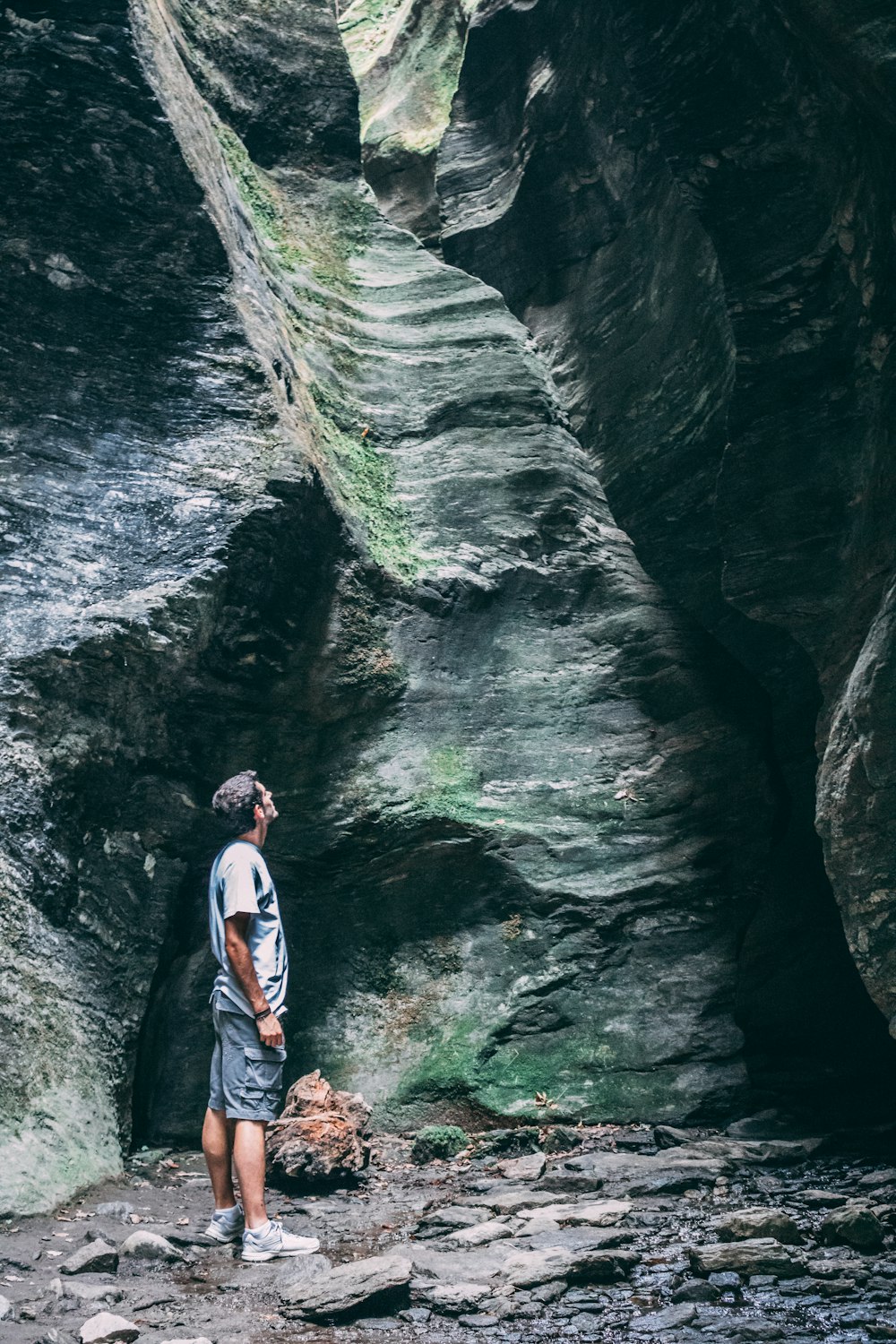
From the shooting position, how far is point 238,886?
163 inches

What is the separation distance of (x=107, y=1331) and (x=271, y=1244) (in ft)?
3.17

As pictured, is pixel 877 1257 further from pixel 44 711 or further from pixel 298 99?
pixel 298 99

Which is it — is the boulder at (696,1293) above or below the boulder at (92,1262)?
below

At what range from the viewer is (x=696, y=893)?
6539 mm

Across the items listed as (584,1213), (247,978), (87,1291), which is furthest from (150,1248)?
(584,1213)

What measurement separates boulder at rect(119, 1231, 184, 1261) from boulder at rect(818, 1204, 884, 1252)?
7.44 ft

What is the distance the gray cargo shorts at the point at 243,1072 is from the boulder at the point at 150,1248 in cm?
46

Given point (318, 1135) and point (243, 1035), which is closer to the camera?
point (243, 1035)

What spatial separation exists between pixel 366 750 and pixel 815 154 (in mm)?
4223

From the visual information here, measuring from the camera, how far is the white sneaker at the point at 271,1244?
12.3 ft

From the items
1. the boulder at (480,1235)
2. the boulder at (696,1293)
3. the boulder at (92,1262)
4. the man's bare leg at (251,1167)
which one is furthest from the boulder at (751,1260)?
the boulder at (92,1262)

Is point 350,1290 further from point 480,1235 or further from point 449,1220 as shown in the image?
point 449,1220

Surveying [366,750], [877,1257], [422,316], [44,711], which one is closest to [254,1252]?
[877,1257]

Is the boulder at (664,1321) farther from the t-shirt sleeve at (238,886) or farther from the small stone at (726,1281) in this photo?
the t-shirt sleeve at (238,886)
